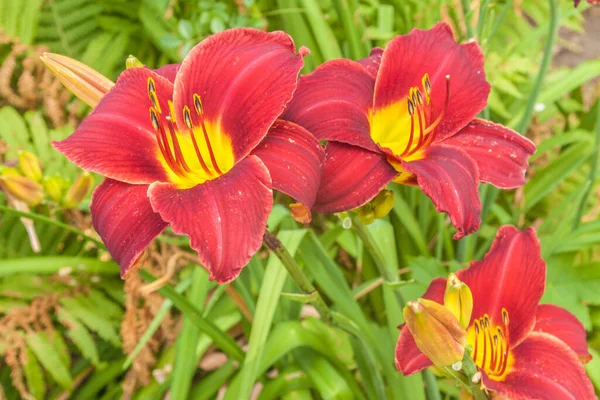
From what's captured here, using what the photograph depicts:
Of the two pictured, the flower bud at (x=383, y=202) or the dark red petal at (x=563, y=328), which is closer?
the flower bud at (x=383, y=202)

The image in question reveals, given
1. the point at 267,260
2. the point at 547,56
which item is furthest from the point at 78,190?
the point at 547,56

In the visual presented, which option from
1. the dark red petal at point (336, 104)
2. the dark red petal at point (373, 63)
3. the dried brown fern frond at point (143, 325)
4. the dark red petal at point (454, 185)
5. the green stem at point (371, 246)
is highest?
the dark red petal at point (336, 104)

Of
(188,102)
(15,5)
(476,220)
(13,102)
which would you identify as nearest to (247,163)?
(188,102)

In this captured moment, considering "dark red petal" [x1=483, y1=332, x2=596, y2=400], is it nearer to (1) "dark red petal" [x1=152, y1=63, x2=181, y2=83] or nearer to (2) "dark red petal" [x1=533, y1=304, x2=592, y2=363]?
(2) "dark red petal" [x1=533, y1=304, x2=592, y2=363]

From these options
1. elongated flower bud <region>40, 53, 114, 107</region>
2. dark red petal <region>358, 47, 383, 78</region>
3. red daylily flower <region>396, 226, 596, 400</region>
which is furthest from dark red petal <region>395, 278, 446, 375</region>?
elongated flower bud <region>40, 53, 114, 107</region>

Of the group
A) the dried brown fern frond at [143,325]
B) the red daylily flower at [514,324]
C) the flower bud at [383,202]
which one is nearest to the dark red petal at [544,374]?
the red daylily flower at [514,324]

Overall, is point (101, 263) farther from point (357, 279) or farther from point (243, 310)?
point (357, 279)

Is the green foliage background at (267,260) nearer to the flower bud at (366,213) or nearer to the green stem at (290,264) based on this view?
the green stem at (290,264)
